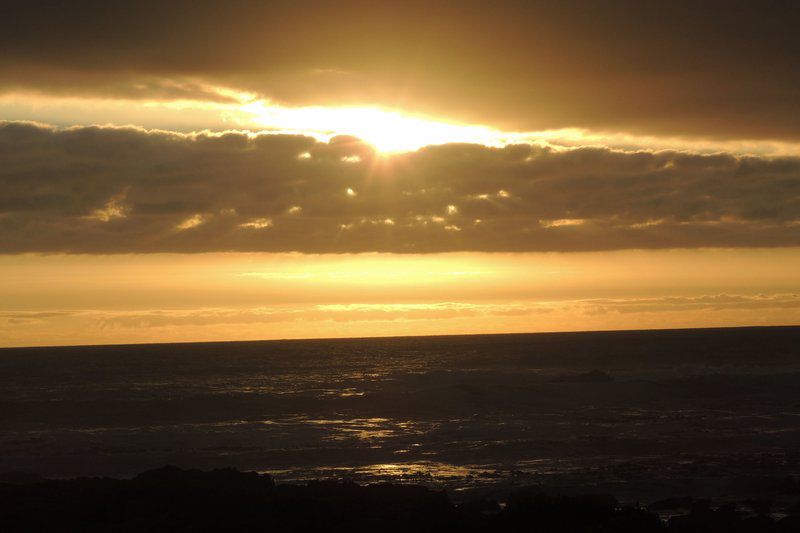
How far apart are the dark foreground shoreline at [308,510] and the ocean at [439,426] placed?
596 centimetres

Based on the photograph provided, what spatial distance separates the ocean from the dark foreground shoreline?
5963 millimetres

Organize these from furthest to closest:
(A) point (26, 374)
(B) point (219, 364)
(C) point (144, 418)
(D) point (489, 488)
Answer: (B) point (219, 364), (A) point (26, 374), (C) point (144, 418), (D) point (489, 488)

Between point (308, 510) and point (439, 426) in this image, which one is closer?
point (308, 510)

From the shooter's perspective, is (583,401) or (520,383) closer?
(583,401)

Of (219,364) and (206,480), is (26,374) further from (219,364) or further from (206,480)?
(206,480)

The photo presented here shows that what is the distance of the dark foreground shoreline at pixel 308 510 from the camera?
20516 mm

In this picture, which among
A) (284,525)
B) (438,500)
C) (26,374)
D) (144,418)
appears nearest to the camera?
(284,525)

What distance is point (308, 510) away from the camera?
21812mm

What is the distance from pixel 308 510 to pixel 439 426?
29.5m

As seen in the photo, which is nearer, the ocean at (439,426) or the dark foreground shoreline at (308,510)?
the dark foreground shoreline at (308,510)

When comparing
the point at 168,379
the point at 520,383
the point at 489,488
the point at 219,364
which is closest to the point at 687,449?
the point at 489,488

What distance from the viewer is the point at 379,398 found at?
68.8 m

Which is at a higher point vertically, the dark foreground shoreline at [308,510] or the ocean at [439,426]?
the dark foreground shoreline at [308,510]

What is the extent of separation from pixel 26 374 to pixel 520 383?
226 feet
